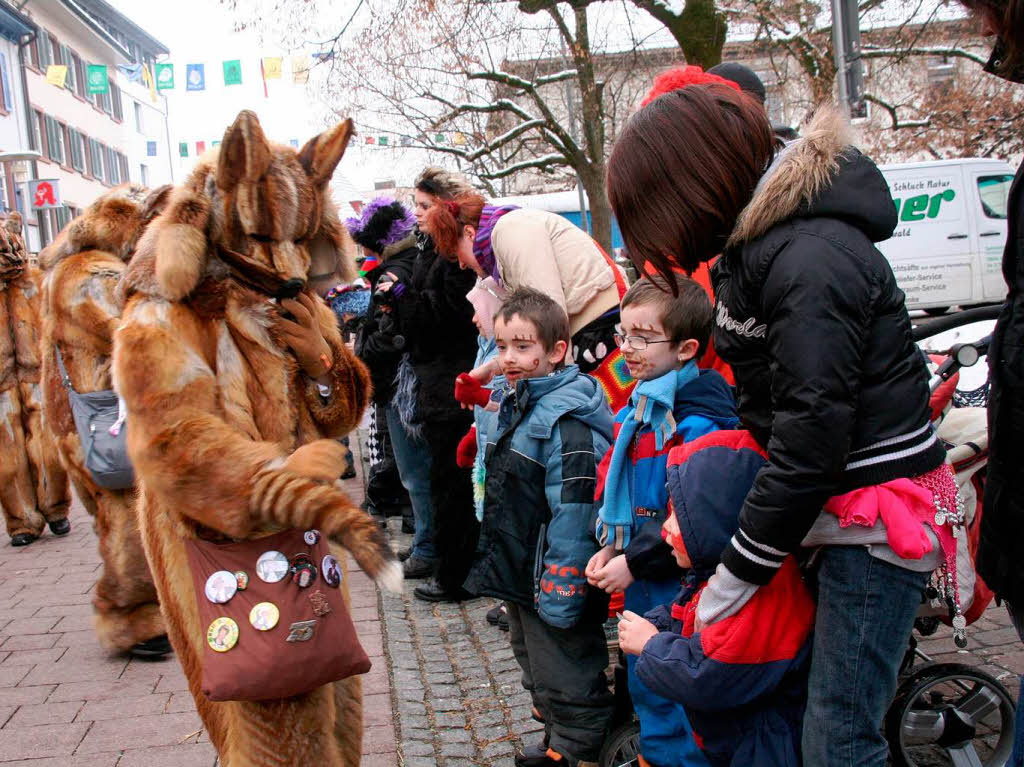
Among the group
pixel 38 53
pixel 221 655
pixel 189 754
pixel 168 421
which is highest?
pixel 38 53

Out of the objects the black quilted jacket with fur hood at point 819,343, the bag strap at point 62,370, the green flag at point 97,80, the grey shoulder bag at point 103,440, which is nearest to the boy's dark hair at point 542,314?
the black quilted jacket with fur hood at point 819,343

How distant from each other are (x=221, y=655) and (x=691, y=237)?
1585 mm

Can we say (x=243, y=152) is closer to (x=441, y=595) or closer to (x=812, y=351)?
(x=812, y=351)

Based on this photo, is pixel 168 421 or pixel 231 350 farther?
pixel 231 350

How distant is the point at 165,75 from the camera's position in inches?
859

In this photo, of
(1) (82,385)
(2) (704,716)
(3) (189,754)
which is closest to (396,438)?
(1) (82,385)

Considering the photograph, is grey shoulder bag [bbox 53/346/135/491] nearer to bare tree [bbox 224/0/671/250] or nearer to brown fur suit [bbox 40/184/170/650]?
brown fur suit [bbox 40/184/170/650]

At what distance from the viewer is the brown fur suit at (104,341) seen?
5.04 m

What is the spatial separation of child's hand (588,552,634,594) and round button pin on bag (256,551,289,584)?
0.93 meters

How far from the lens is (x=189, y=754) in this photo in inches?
156

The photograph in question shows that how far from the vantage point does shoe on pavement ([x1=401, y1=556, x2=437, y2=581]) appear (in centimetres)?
623

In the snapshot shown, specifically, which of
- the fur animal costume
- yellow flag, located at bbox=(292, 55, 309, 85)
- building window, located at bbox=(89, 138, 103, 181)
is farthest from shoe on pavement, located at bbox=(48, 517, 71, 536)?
building window, located at bbox=(89, 138, 103, 181)

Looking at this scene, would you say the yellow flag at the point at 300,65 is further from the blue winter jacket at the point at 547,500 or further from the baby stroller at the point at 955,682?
the baby stroller at the point at 955,682

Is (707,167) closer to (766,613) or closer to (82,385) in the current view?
(766,613)
